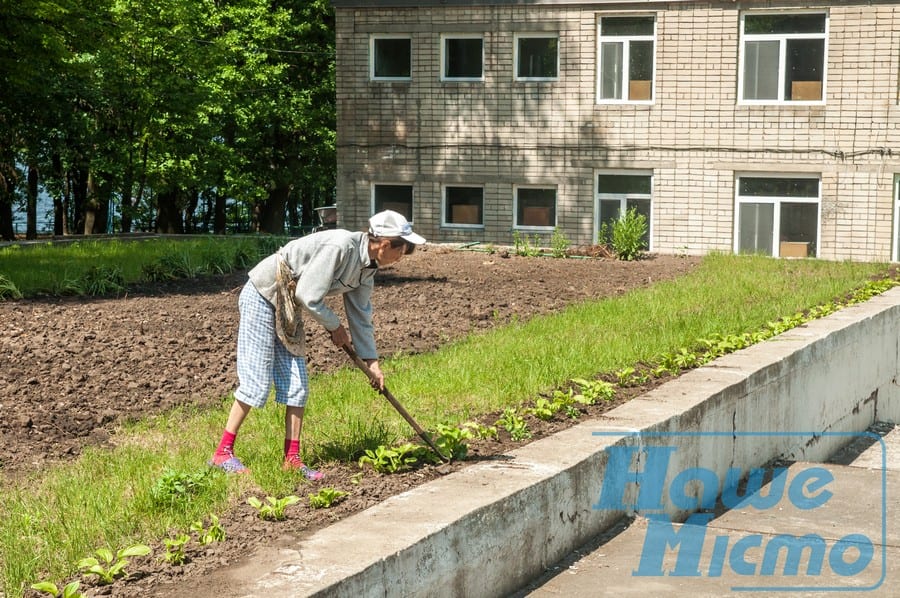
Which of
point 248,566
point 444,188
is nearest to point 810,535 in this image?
point 248,566

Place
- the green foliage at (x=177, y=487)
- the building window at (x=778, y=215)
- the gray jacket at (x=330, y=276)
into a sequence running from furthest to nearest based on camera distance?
the building window at (x=778, y=215)
the gray jacket at (x=330, y=276)
the green foliage at (x=177, y=487)

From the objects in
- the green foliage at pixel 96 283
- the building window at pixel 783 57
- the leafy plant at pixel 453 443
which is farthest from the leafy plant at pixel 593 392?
the building window at pixel 783 57

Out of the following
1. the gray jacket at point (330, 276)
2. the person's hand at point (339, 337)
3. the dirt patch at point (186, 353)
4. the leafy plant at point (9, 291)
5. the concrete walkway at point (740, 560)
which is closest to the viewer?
the dirt patch at point (186, 353)

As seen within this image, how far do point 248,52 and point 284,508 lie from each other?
3213 centimetres

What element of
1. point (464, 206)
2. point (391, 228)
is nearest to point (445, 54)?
point (464, 206)

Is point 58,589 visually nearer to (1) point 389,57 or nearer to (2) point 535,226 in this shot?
(2) point 535,226

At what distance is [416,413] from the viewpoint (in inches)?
303

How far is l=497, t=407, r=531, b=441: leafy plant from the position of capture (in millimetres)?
6895

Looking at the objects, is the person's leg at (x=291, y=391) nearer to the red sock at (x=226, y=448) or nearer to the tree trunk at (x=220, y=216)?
the red sock at (x=226, y=448)

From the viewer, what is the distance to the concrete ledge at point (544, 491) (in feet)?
14.5

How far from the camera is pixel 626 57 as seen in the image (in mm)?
25578

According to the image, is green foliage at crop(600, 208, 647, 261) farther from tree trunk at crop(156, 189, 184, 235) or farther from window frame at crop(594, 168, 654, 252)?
tree trunk at crop(156, 189, 184, 235)

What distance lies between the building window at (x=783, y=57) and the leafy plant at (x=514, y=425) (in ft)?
62.2

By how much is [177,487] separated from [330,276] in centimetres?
122
